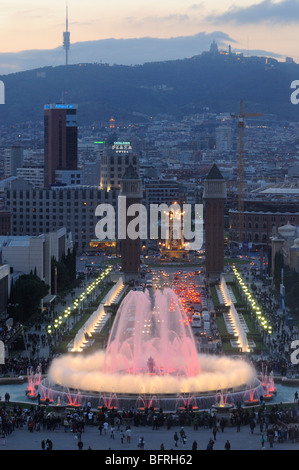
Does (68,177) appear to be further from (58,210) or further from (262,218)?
(58,210)

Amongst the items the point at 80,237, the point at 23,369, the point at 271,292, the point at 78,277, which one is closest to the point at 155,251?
the point at 80,237

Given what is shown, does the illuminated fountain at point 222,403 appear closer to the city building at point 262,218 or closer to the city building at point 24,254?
the city building at point 24,254

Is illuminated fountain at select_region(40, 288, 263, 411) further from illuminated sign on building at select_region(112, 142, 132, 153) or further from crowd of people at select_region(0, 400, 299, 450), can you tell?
illuminated sign on building at select_region(112, 142, 132, 153)

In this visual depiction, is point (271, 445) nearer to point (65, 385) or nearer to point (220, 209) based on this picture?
point (65, 385)

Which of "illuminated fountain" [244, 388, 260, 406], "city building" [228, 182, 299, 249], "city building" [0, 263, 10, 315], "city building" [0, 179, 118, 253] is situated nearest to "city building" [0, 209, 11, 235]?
"city building" [0, 179, 118, 253]

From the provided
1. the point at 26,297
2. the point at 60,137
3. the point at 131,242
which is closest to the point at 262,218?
the point at 131,242
